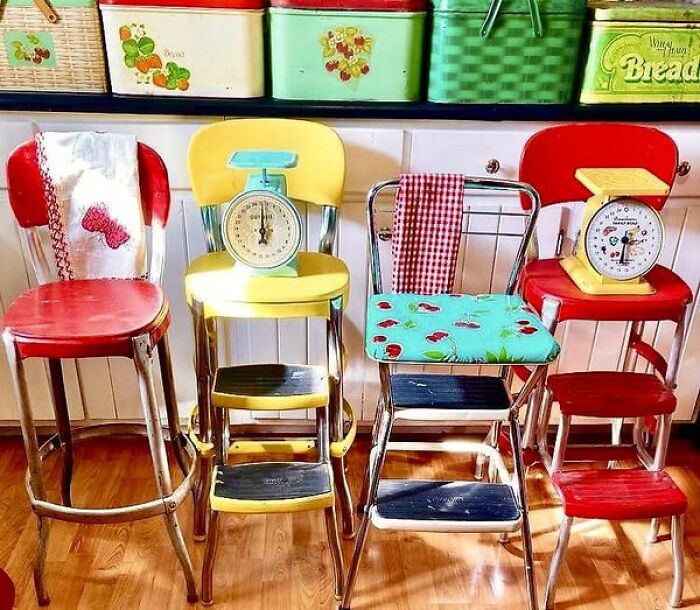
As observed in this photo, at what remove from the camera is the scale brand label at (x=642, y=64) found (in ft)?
5.13

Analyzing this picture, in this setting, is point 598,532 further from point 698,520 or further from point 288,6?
point 288,6

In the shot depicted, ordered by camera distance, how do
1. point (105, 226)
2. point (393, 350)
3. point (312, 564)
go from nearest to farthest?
point (393, 350) → point (105, 226) → point (312, 564)

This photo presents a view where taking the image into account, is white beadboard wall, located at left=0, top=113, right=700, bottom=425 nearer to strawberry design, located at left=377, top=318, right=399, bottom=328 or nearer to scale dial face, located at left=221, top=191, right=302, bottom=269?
scale dial face, located at left=221, top=191, right=302, bottom=269

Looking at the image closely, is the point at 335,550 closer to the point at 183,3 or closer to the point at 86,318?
the point at 86,318

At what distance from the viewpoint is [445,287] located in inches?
60.8

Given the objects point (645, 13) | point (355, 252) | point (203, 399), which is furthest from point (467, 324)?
point (645, 13)

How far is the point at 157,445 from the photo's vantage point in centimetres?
145

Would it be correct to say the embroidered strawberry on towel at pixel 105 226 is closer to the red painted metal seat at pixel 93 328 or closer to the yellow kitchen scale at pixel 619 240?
the red painted metal seat at pixel 93 328

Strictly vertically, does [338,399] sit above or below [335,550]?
above

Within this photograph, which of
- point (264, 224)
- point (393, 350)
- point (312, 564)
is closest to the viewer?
point (393, 350)

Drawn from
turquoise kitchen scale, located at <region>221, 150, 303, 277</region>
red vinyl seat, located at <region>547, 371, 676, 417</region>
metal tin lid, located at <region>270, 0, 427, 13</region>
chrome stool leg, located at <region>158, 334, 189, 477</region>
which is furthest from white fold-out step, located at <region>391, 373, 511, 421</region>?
metal tin lid, located at <region>270, 0, 427, 13</region>

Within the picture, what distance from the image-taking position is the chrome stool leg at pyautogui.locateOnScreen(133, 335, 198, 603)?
1.33 m

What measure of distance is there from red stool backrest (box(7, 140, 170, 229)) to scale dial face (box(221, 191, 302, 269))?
18 centimetres

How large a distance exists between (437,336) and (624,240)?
46 centimetres
